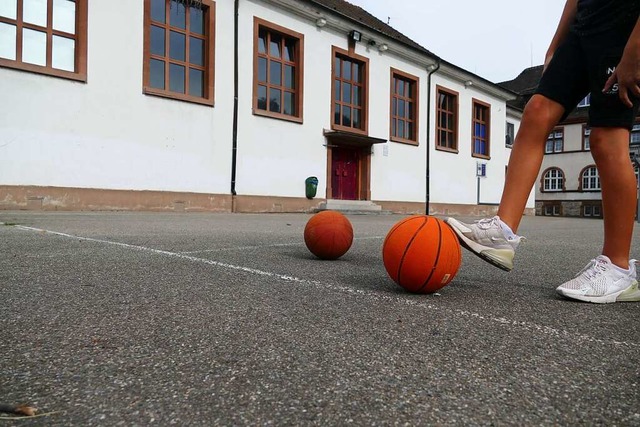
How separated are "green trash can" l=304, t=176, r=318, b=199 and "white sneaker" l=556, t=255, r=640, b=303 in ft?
42.5

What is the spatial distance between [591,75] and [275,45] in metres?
13.6

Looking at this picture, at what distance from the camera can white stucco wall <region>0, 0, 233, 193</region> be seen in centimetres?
1030

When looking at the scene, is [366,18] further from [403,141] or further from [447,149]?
[447,149]

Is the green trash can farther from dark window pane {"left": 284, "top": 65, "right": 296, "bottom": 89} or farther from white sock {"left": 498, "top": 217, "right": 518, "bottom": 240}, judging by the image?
white sock {"left": 498, "top": 217, "right": 518, "bottom": 240}

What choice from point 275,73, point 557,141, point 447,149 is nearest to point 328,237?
point 275,73

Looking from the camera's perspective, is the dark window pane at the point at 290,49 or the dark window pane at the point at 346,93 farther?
the dark window pane at the point at 346,93

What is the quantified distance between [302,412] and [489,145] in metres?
24.6

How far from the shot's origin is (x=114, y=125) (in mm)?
11516

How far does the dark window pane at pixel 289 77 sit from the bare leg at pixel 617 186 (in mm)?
13452

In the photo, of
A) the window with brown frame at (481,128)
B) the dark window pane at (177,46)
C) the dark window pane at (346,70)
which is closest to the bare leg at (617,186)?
the dark window pane at (177,46)

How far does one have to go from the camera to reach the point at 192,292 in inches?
99.9

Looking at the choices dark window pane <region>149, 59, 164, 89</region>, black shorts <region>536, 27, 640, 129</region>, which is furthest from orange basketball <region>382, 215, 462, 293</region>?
dark window pane <region>149, 59, 164, 89</region>

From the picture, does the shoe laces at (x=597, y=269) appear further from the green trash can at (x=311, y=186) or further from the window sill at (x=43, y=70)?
the green trash can at (x=311, y=186)

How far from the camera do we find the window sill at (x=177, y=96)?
1200 cm
